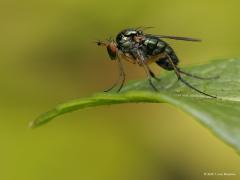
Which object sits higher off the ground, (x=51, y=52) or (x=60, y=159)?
(x=51, y=52)

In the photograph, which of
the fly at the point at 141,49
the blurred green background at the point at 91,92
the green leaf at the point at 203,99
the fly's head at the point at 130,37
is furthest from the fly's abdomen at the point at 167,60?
the blurred green background at the point at 91,92

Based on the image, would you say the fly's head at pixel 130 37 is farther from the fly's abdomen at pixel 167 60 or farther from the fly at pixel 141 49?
the fly's abdomen at pixel 167 60

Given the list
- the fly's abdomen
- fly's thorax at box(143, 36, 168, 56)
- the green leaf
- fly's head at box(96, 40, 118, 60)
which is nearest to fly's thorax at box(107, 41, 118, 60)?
fly's head at box(96, 40, 118, 60)

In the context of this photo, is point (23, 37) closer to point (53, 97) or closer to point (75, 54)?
point (75, 54)

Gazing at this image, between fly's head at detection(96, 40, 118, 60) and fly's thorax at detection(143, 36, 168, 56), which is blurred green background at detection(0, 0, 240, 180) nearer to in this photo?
fly's head at detection(96, 40, 118, 60)

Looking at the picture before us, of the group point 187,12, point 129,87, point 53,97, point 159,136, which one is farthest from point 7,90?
point 129,87

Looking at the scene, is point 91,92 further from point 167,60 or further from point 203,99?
point 203,99
